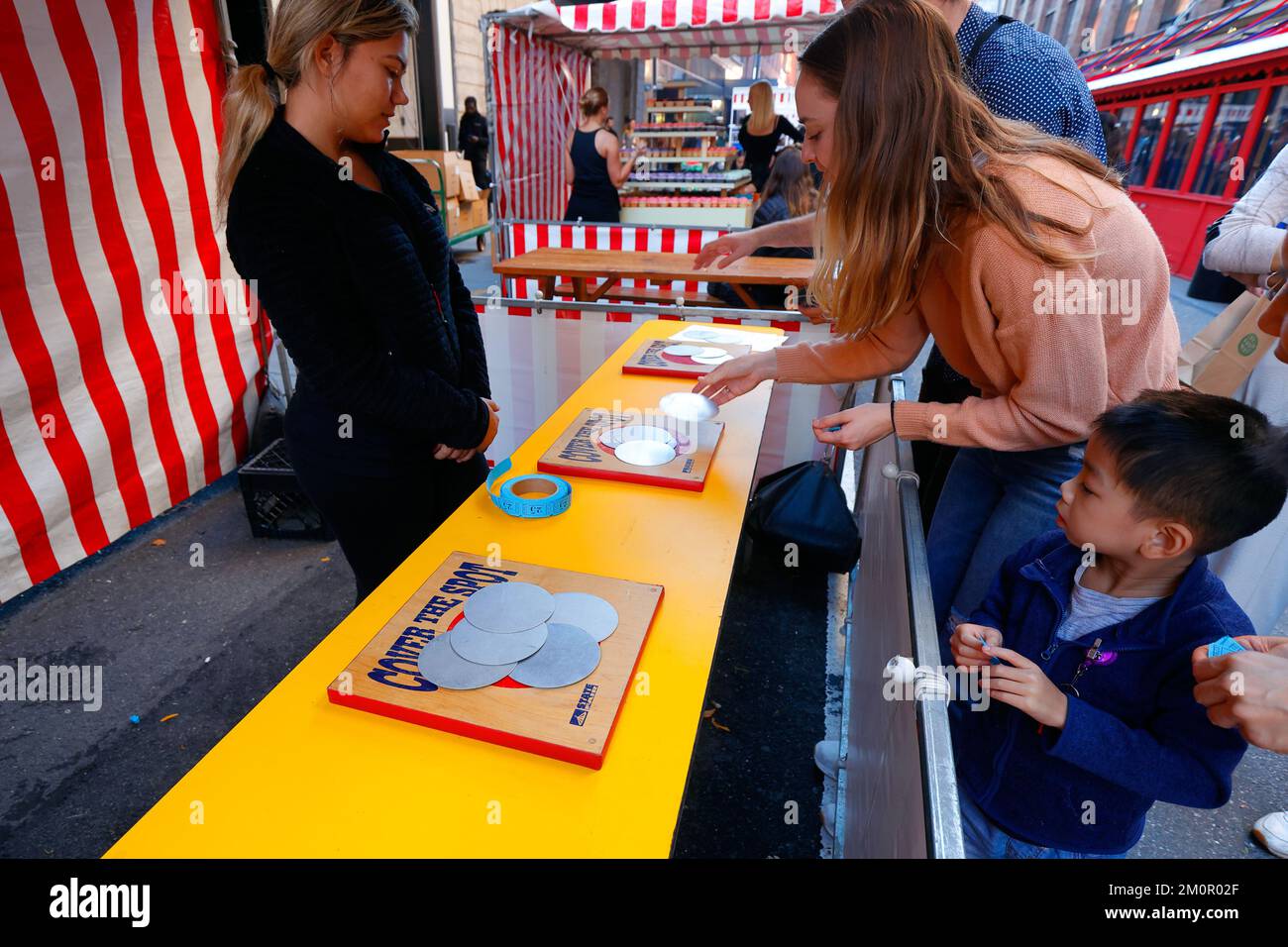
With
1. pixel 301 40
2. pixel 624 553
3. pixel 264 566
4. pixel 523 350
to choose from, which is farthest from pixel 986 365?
pixel 264 566

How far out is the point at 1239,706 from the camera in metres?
0.83

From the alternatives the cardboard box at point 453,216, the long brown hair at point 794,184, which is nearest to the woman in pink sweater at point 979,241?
the long brown hair at point 794,184

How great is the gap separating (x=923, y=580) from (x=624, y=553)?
56 cm

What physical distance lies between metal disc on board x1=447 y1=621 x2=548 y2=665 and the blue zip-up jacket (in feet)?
2.61

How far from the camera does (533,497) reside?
1555 mm

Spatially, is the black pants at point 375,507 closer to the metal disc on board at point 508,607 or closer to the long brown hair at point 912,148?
the metal disc on board at point 508,607

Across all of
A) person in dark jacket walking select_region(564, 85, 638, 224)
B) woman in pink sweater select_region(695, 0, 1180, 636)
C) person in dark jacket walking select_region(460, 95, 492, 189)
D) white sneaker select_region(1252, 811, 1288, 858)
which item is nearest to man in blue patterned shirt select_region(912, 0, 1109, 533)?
woman in pink sweater select_region(695, 0, 1180, 636)

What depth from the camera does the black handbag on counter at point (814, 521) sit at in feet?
9.17

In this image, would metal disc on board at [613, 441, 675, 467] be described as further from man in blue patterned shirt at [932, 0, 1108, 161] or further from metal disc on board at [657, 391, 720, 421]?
man in blue patterned shirt at [932, 0, 1108, 161]

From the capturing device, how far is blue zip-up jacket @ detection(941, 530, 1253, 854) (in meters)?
0.99

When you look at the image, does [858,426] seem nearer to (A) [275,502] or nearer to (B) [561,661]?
(B) [561,661]


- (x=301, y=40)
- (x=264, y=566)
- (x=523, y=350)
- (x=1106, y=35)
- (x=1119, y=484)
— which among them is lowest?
(x=264, y=566)

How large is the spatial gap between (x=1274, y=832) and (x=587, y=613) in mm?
2110

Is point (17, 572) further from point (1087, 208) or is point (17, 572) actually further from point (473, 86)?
point (473, 86)
